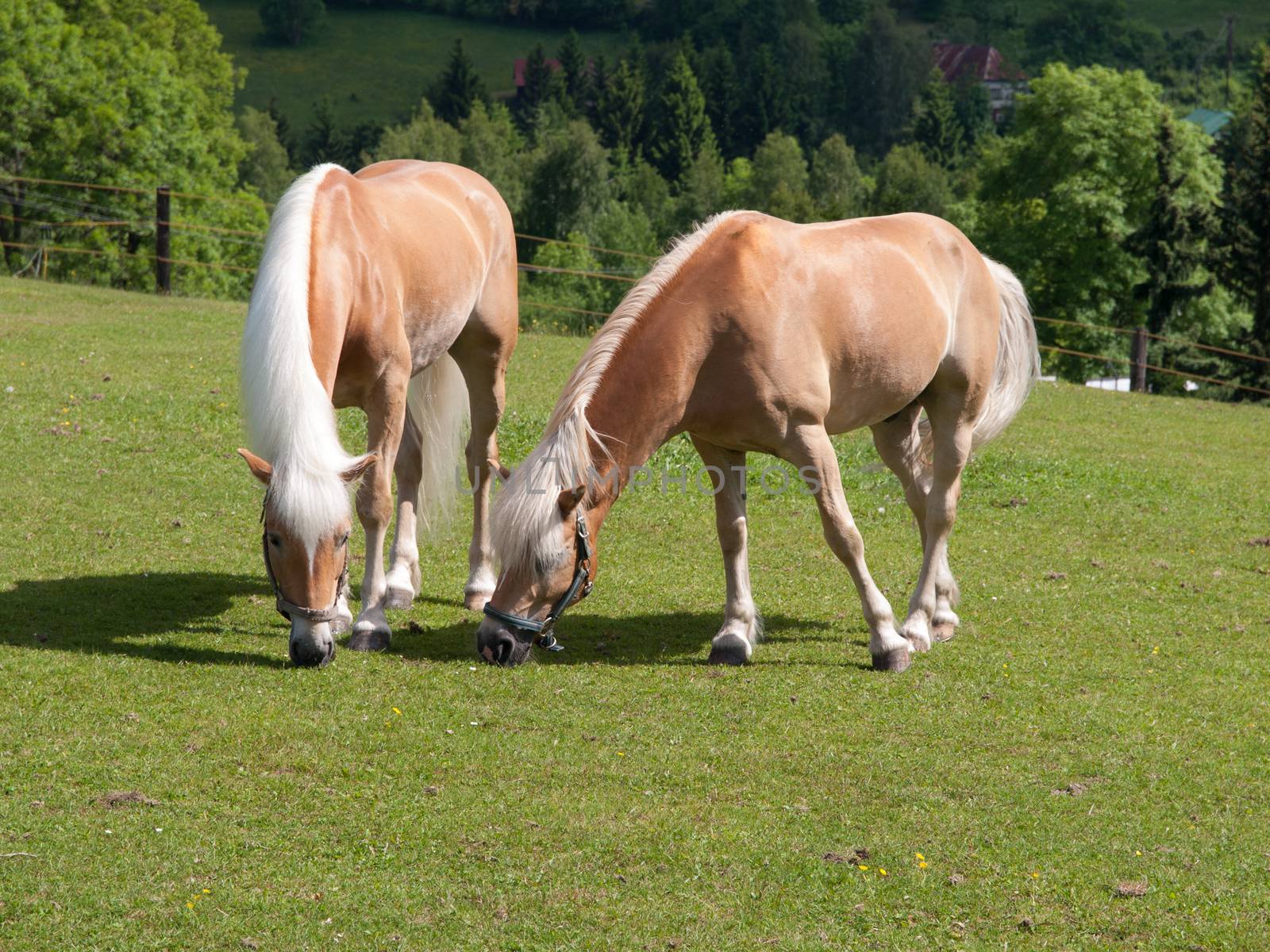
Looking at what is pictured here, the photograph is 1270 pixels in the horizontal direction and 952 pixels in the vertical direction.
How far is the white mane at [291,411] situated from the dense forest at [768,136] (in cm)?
838

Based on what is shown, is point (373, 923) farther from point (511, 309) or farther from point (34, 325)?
point (34, 325)

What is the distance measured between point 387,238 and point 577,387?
1.68 metres

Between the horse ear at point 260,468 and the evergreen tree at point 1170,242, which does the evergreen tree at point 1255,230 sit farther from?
the horse ear at point 260,468

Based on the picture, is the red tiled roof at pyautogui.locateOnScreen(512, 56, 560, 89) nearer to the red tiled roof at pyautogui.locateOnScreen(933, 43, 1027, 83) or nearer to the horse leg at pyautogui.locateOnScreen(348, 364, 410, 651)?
the red tiled roof at pyautogui.locateOnScreen(933, 43, 1027, 83)

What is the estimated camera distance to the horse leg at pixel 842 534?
6688 millimetres

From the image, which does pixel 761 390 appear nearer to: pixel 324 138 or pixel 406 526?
pixel 406 526

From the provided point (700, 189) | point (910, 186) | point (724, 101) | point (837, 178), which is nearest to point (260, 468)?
point (910, 186)

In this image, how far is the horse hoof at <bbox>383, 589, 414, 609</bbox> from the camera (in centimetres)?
777

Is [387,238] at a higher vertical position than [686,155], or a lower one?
higher

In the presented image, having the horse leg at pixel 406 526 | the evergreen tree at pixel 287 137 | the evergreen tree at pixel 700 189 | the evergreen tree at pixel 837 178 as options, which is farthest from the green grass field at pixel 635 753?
the evergreen tree at pixel 287 137

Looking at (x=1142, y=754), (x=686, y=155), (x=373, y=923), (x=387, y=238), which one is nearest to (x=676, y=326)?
(x=387, y=238)

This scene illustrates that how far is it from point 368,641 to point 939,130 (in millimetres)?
115819

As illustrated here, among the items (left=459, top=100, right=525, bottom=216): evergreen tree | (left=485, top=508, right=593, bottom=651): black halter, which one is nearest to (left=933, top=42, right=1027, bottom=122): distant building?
(left=459, top=100, right=525, bottom=216): evergreen tree

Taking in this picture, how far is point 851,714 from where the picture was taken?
632 centimetres
